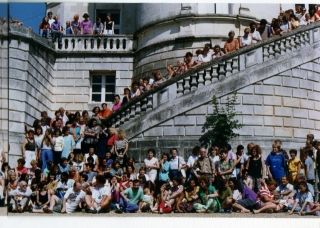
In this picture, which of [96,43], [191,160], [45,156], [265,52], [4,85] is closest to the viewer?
[191,160]

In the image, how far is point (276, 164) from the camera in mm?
13383

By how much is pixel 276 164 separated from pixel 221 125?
1.74 meters

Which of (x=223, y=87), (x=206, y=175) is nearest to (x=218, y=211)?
(x=206, y=175)

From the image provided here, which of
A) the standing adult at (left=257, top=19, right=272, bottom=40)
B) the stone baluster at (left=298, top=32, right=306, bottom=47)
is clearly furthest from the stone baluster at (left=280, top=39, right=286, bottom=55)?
the standing adult at (left=257, top=19, right=272, bottom=40)

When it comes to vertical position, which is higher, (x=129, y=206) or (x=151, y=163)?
(x=151, y=163)

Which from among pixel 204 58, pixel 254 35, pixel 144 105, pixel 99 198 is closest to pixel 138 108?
pixel 144 105

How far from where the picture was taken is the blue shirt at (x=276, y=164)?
43.5 feet

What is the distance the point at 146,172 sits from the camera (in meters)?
13.5

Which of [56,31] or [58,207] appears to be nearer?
[58,207]

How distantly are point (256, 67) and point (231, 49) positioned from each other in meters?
0.91

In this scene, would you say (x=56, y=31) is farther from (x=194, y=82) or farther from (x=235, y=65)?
(x=235, y=65)

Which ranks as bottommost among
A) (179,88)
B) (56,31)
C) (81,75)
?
(179,88)

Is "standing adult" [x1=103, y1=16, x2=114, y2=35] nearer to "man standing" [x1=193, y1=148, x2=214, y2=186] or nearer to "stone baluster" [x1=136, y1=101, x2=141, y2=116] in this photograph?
"stone baluster" [x1=136, y1=101, x2=141, y2=116]

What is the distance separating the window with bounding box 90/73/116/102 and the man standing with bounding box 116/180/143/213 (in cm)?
643
